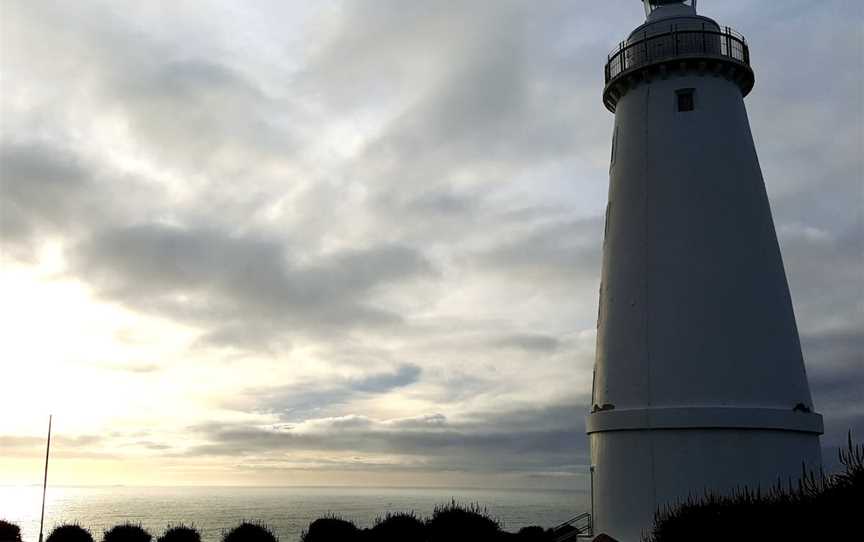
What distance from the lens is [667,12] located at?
866 inches

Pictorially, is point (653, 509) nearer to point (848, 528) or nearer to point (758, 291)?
point (758, 291)

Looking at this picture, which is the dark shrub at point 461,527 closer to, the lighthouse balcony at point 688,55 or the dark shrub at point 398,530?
the dark shrub at point 398,530

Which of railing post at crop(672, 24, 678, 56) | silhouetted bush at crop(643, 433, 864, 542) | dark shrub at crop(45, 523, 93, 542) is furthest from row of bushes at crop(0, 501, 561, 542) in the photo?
railing post at crop(672, 24, 678, 56)

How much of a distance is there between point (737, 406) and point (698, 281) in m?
3.36

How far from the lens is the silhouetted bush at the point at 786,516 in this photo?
36.2 feet

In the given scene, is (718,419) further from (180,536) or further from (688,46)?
(180,536)

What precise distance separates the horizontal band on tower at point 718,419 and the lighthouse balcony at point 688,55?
9.56m

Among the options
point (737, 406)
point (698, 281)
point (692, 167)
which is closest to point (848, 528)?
point (737, 406)

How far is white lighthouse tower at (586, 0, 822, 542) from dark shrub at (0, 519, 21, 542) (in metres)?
22.8

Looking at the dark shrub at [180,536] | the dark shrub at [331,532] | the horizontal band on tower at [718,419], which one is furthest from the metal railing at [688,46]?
the dark shrub at [180,536]

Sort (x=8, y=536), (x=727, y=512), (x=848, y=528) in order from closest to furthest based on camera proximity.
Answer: (x=848, y=528) < (x=727, y=512) < (x=8, y=536)

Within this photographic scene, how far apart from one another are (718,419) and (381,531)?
12376 mm

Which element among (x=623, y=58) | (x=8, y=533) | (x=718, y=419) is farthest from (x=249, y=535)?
(x=623, y=58)

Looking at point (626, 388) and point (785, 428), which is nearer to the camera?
point (785, 428)
